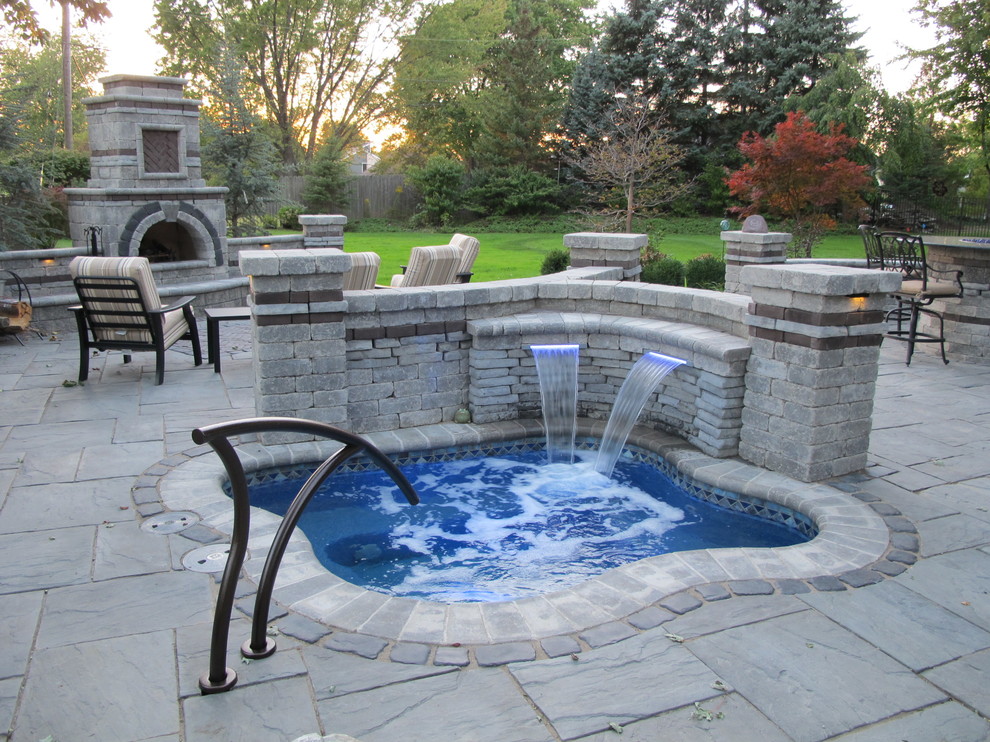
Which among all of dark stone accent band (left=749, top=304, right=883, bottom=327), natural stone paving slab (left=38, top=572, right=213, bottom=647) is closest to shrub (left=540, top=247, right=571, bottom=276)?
dark stone accent band (left=749, top=304, right=883, bottom=327)

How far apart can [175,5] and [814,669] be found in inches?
1243

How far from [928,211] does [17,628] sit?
27435mm

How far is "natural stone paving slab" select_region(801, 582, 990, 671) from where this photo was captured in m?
3.12

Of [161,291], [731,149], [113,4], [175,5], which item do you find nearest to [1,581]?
[113,4]

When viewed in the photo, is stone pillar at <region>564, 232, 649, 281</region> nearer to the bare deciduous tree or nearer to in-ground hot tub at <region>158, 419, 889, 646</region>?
in-ground hot tub at <region>158, 419, 889, 646</region>

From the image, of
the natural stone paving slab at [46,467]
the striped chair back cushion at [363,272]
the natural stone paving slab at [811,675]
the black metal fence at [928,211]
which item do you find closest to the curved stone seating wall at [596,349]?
the natural stone paving slab at [46,467]

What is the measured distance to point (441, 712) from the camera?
2715mm

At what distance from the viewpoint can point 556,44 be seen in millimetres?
30312

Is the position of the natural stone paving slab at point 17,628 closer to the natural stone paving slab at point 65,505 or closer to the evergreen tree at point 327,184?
the natural stone paving slab at point 65,505

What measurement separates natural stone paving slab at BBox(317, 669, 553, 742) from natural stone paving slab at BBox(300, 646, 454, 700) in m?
0.04

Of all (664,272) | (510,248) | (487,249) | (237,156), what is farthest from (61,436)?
(510,248)

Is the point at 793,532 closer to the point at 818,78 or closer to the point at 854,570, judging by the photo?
the point at 854,570

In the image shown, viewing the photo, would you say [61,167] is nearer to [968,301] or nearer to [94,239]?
[94,239]

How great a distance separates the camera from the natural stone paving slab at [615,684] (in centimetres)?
270
